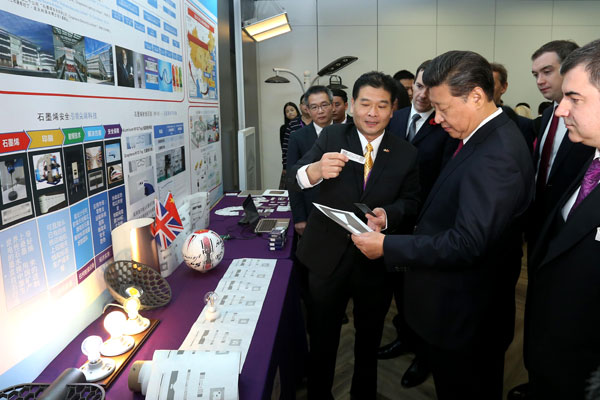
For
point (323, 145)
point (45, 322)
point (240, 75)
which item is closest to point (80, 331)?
point (45, 322)

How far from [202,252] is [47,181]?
0.69m

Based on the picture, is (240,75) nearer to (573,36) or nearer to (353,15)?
(353,15)

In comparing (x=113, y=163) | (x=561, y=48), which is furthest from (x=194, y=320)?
(x=561, y=48)

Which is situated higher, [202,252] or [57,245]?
[57,245]

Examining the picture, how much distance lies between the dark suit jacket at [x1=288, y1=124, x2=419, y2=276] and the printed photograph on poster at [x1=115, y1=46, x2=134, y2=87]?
945 mm

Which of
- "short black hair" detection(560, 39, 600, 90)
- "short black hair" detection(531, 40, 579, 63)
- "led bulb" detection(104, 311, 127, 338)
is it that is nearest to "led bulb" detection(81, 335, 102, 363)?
"led bulb" detection(104, 311, 127, 338)

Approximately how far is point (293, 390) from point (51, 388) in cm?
113

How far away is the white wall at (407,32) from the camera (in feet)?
19.7

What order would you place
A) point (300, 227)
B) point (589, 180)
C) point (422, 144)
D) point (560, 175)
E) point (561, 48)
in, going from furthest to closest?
1. point (300, 227)
2. point (422, 144)
3. point (561, 48)
4. point (560, 175)
5. point (589, 180)

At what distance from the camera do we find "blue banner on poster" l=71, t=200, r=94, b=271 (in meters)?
1.32

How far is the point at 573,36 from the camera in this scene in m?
6.16

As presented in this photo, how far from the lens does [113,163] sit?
62.0 inches

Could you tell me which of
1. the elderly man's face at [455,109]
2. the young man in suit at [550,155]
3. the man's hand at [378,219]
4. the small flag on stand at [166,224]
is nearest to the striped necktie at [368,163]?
the man's hand at [378,219]

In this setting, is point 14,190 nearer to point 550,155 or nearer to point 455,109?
point 455,109
